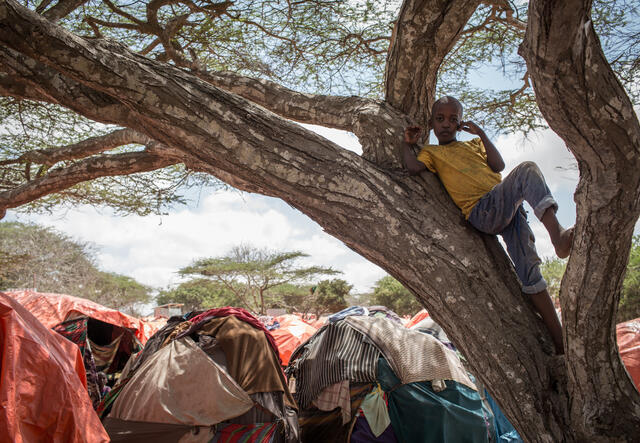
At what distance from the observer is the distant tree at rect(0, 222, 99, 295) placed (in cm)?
2000

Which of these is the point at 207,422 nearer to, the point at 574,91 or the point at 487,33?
the point at 574,91

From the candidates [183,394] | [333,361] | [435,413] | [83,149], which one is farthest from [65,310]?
[435,413]

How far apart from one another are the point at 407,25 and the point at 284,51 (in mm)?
3336

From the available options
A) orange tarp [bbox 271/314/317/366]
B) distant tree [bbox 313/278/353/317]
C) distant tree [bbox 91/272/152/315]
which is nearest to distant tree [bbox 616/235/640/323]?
orange tarp [bbox 271/314/317/366]

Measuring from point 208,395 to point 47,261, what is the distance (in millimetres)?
22810

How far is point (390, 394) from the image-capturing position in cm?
278

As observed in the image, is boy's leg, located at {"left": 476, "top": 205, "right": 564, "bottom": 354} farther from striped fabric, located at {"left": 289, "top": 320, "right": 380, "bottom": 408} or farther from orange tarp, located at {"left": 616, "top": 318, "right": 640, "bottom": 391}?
orange tarp, located at {"left": 616, "top": 318, "right": 640, "bottom": 391}

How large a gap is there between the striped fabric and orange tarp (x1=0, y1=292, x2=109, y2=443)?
162 cm

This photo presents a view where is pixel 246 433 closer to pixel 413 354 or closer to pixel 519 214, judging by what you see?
pixel 413 354

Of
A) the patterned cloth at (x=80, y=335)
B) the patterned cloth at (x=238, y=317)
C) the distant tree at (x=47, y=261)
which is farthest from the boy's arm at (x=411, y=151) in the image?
the distant tree at (x=47, y=261)

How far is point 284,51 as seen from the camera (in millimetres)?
5094

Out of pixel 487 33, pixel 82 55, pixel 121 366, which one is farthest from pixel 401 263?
pixel 121 366

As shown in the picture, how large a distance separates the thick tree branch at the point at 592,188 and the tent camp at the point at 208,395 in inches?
73.6

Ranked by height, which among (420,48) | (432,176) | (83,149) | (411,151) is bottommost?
(432,176)
